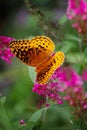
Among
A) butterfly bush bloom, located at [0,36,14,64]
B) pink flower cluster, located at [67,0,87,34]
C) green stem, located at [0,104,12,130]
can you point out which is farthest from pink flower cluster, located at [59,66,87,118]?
pink flower cluster, located at [67,0,87,34]

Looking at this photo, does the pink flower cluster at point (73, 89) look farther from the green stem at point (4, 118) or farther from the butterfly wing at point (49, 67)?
the green stem at point (4, 118)

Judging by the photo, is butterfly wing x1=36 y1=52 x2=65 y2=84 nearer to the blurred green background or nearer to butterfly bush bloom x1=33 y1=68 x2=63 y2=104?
butterfly bush bloom x1=33 y1=68 x2=63 y2=104

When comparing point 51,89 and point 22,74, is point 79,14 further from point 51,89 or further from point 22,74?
point 22,74

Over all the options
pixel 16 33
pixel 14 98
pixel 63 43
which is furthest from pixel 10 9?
pixel 63 43

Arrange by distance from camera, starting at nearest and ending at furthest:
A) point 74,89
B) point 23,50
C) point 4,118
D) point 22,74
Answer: point 74,89 → point 4,118 → point 23,50 → point 22,74

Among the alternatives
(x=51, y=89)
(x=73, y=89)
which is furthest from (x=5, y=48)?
(x=73, y=89)

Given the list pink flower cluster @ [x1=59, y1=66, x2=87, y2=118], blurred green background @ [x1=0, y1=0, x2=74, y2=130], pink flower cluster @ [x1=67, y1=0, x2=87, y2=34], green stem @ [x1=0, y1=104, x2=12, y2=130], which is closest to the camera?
pink flower cluster @ [x1=59, y1=66, x2=87, y2=118]

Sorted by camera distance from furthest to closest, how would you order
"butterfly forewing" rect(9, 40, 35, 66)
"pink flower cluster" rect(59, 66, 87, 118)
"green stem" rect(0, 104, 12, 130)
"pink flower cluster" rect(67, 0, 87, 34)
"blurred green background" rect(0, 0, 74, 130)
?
"blurred green background" rect(0, 0, 74, 130)
"pink flower cluster" rect(67, 0, 87, 34)
"butterfly forewing" rect(9, 40, 35, 66)
"green stem" rect(0, 104, 12, 130)
"pink flower cluster" rect(59, 66, 87, 118)

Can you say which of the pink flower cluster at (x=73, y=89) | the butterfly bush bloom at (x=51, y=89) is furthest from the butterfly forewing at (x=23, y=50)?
the pink flower cluster at (x=73, y=89)
